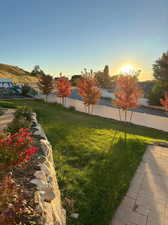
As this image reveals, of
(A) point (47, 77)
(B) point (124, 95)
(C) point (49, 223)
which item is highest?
(A) point (47, 77)

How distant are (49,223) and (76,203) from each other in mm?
974

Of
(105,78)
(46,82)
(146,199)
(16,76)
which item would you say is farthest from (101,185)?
(16,76)

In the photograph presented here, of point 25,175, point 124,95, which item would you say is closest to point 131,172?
point 25,175

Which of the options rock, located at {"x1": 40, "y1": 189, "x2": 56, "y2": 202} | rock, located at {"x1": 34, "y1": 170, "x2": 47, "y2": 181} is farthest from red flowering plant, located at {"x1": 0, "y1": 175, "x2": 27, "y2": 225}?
rock, located at {"x1": 34, "y1": 170, "x2": 47, "y2": 181}

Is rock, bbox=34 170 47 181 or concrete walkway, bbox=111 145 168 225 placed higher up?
rock, bbox=34 170 47 181

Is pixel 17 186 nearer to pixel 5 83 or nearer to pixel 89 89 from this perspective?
pixel 89 89

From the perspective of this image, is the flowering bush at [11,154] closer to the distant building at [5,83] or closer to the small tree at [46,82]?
the small tree at [46,82]

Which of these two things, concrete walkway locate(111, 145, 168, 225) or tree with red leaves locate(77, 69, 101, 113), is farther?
tree with red leaves locate(77, 69, 101, 113)

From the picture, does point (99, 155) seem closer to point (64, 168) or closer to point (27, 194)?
point (64, 168)

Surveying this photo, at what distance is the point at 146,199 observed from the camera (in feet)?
9.26

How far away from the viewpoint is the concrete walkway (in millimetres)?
2389

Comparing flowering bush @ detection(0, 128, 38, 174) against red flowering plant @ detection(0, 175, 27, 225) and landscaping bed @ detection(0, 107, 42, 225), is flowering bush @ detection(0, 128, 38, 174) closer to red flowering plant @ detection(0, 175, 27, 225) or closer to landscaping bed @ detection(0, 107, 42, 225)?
landscaping bed @ detection(0, 107, 42, 225)

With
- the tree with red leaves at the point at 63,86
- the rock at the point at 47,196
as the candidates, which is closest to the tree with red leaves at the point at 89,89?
the tree with red leaves at the point at 63,86

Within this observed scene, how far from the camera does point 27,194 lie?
1711 mm
